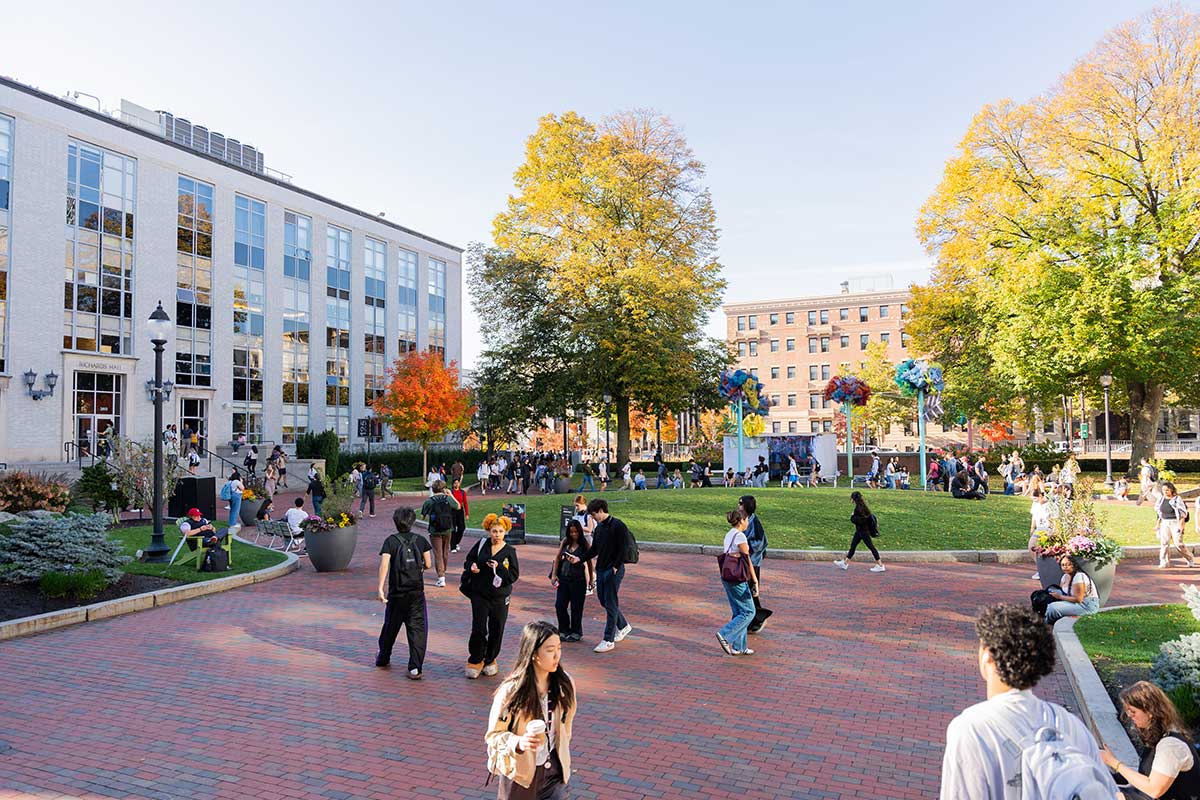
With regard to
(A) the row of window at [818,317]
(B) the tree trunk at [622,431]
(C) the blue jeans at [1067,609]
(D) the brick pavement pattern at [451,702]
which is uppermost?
(A) the row of window at [818,317]

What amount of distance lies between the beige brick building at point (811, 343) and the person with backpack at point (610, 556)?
238 feet

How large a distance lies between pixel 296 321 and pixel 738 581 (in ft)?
136

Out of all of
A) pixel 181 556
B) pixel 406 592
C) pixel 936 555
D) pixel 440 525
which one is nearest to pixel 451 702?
pixel 406 592

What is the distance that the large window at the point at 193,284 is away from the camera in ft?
124

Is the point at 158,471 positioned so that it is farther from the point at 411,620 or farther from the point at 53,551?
the point at 411,620

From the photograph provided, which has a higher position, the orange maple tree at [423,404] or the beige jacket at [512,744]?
the orange maple tree at [423,404]

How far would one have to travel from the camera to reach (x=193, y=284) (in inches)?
1518

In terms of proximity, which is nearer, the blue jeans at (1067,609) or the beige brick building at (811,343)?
the blue jeans at (1067,609)

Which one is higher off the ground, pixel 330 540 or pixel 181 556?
pixel 330 540

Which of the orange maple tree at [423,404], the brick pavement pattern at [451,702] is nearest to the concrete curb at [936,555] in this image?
the brick pavement pattern at [451,702]

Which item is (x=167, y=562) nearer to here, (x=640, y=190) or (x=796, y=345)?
(x=640, y=190)

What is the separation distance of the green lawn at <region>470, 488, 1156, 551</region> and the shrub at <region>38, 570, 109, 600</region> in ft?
31.7

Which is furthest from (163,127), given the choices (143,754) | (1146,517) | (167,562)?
(1146,517)

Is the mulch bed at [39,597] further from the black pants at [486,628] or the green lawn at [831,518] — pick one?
the green lawn at [831,518]
